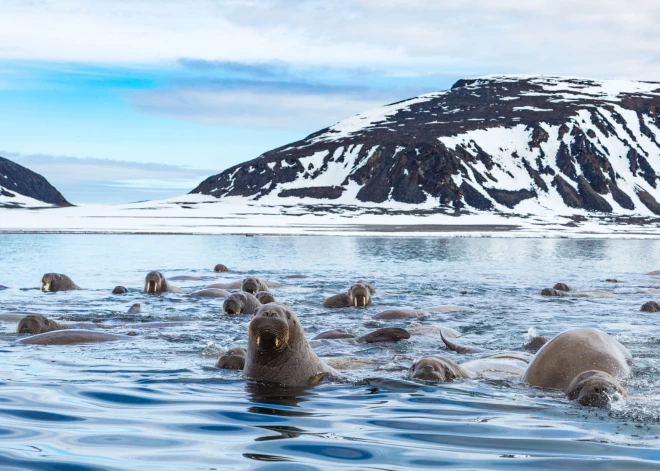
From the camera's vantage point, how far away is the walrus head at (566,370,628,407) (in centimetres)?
911

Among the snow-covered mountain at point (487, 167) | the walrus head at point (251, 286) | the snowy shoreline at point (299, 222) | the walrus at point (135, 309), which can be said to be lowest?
the walrus at point (135, 309)

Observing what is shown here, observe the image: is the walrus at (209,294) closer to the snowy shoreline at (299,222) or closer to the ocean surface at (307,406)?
the ocean surface at (307,406)

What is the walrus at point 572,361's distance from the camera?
10.4 m

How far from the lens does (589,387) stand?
30.5ft

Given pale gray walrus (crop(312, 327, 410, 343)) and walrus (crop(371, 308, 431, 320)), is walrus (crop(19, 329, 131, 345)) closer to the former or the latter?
pale gray walrus (crop(312, 327, 410, 343))

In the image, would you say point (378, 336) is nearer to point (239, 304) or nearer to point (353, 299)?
point (239, 304)

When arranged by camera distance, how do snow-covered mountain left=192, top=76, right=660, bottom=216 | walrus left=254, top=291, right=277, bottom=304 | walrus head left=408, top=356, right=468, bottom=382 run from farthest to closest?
snow-covered mountain left=192, top=76, right=660, bottom=216
walrus left=254, top=291, right=277, bottom=304
walrus head left=408, top=356, right=468, bottom=382


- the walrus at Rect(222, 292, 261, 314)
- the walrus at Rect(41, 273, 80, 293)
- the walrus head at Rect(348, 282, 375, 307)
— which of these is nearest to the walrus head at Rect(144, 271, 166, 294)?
the walrus at Rect(41, 273, 80, 293)

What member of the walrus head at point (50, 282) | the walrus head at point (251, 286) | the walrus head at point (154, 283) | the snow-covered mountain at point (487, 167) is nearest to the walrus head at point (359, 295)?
the walrus head at point (251, 286)

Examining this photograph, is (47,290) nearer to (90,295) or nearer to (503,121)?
(90,295)

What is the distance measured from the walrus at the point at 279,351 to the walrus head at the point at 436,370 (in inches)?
45.8

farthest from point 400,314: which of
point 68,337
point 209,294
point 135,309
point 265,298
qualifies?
point 68,337

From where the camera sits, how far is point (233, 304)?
757 inches

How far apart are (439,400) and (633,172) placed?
562ft
